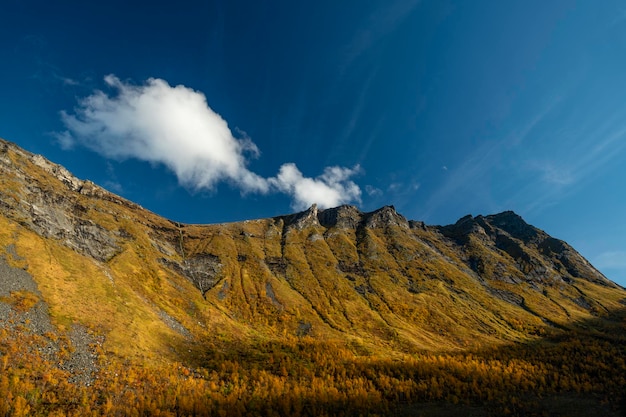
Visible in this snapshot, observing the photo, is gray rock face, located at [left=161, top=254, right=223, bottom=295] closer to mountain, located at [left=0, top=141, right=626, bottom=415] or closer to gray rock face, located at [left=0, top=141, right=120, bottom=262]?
mountain, located at [left=0, top=141, right=626, bottom=415]

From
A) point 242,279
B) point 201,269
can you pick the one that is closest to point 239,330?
point 242,279

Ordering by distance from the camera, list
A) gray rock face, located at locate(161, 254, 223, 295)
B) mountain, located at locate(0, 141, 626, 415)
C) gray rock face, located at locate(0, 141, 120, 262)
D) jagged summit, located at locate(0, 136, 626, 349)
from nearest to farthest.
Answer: mountain, located at locate(0, 141, 626, 415) → gray rock face, located at locate(0, 141, 120, 262) → jagged summit, located at locate(0, 136, 626, 349) → gray rock face, located at locate(161, 254, 223, 295)

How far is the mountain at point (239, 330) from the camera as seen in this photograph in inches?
2393

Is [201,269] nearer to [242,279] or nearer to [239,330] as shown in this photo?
[242,279]

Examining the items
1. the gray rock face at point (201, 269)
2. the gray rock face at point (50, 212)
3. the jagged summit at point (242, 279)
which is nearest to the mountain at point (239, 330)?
the gray rock face at point (50, 212)

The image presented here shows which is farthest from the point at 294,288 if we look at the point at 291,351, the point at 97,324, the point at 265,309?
the point at 97,324

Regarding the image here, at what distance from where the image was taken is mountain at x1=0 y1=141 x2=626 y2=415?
60.8 meters

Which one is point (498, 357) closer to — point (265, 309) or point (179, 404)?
point (265, 309)

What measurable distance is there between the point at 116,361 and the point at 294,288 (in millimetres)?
108456

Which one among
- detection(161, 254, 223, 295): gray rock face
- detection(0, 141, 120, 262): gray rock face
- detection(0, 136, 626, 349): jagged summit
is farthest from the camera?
detection(161, 254, 223, 295): gray rock face

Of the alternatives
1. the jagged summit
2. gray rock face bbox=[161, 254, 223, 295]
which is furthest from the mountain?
gray rock face bbox=[161, 254, 223, 295]

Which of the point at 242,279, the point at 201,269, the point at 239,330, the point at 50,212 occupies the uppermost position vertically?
the point at 50,212

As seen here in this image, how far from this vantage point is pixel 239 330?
387 feet

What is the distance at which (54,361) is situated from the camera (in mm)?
56375
